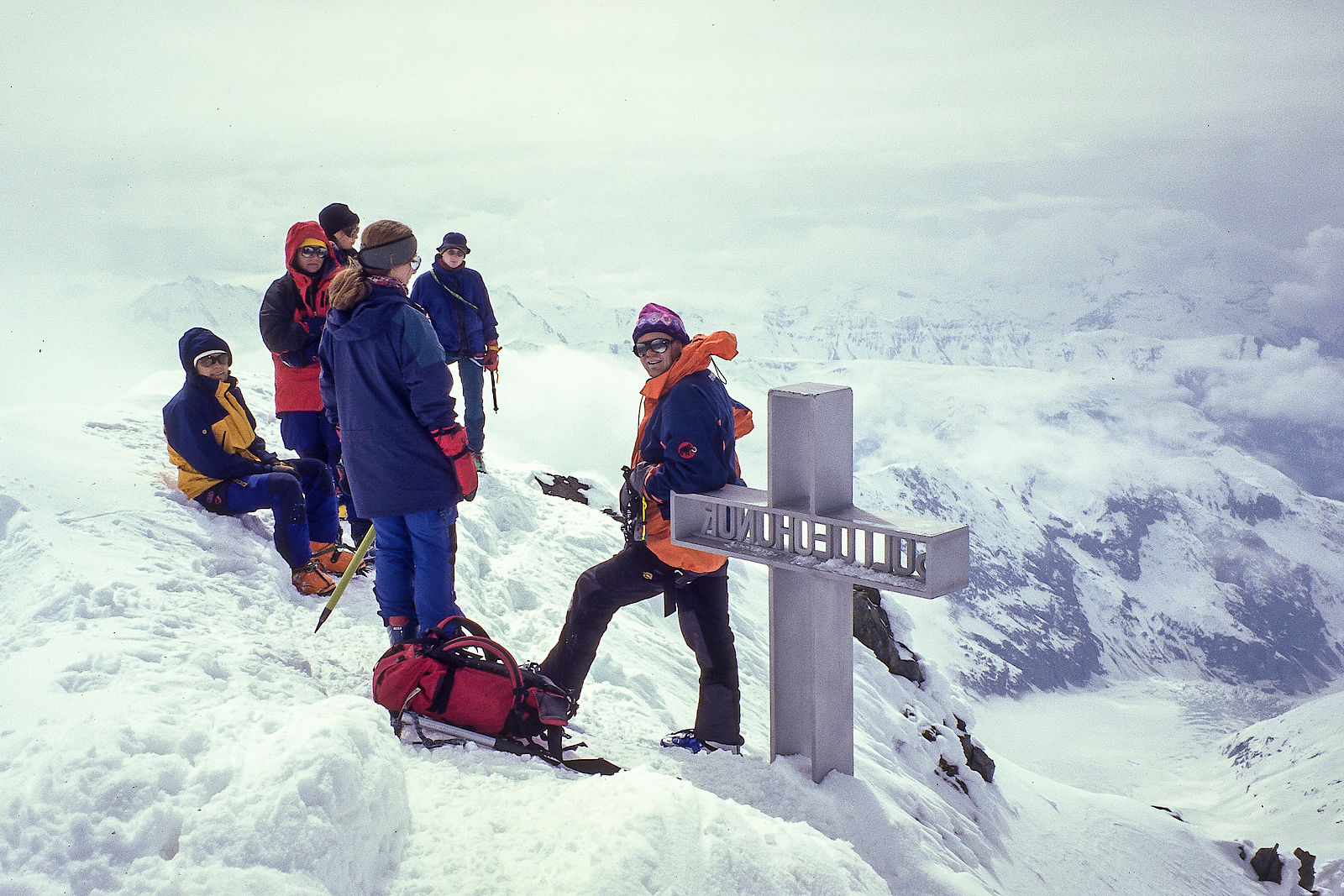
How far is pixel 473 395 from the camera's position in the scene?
910cm

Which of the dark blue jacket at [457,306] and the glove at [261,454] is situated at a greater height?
the dark blue jacket at [457,306]

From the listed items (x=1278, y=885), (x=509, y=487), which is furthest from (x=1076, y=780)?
Answer: (x=509, y=487)

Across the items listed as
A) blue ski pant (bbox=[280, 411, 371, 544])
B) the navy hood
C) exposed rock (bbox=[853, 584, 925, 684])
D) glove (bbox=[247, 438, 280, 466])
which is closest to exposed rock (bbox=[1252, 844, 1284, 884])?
exposed rock (bbox=[853, 584, 925, 684])

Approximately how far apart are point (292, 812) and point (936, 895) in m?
2.71

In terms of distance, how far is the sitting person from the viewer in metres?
5.85

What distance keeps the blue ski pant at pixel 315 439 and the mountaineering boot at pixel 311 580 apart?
25.3 inches

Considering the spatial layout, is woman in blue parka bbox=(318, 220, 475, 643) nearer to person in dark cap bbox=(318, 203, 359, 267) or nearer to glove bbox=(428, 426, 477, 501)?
glove bbox=(428, 426, 477, 501)

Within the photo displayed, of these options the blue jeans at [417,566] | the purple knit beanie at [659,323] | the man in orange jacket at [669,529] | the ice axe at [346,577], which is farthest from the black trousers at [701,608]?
the ice axe at [346,577]

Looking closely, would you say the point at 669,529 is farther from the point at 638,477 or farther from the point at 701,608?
the point at 701,608

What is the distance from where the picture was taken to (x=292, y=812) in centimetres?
294

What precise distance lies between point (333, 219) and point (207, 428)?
1.84 m

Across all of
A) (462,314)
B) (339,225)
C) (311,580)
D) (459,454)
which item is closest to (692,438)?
(459,454)

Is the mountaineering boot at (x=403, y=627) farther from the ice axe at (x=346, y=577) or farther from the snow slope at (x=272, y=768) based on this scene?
the ice axe at (x=346, y=577)

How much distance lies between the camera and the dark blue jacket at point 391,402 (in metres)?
4.60
